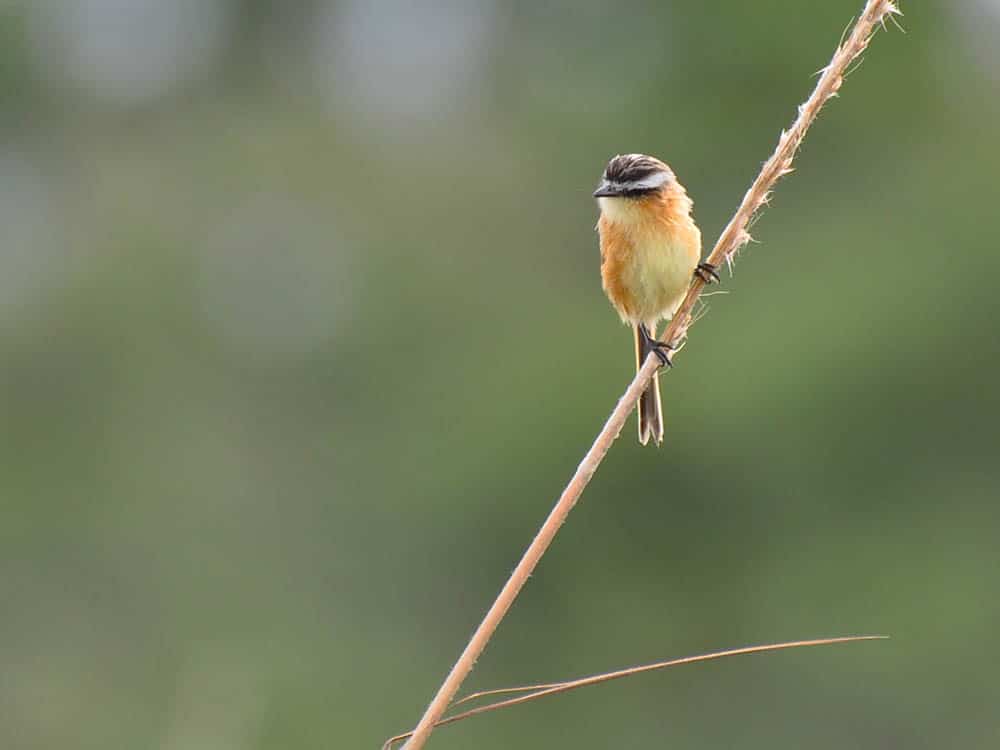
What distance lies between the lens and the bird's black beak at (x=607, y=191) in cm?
541

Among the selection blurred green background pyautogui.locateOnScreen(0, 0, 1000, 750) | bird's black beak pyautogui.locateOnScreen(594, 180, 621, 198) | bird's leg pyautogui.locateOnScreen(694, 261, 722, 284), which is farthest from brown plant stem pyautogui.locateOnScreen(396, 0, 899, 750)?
blurred green background pyautogui.locateOnScreen(0, 0, 1000, 750)

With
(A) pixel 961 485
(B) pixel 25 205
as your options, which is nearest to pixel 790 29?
(A) pixel 961 485

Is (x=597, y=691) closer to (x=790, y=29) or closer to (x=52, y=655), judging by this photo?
(x=52, y=655)

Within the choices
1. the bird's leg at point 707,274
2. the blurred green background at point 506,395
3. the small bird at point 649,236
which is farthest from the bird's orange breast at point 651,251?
the blurred green background at point 506,395

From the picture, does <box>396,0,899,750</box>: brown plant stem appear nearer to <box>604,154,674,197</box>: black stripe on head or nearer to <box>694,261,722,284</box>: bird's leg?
<box>694,261,722,284</box>: bird's leg

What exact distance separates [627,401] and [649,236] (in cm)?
270

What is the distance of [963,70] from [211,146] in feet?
33.9

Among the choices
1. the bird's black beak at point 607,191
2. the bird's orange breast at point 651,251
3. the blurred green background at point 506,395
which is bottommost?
the blurred green background at point 506,395

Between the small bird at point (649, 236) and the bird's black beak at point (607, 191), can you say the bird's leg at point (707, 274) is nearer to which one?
the small bird at point (649, 236)

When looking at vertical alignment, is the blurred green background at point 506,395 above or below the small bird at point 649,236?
below

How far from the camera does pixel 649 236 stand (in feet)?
18.4

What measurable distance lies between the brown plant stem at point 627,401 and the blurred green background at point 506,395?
1268 cm

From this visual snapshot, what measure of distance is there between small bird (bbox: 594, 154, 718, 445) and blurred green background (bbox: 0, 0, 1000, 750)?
1038cm

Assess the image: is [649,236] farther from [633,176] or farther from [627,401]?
[627,401]
